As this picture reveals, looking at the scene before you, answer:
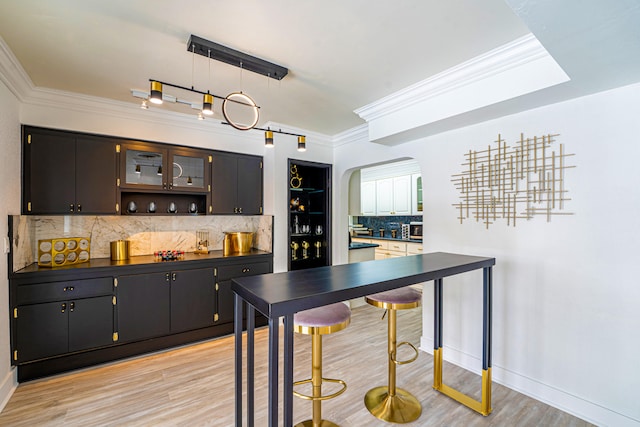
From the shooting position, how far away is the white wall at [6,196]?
7.46 ft

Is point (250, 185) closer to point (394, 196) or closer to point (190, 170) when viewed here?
point (190, 170)

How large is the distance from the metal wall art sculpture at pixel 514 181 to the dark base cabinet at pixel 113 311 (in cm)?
268

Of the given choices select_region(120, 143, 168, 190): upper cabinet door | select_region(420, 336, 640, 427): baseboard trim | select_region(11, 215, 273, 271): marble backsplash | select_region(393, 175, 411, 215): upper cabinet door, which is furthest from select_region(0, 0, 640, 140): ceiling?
select_region(393, 175, 411, 215): upper cabinet door

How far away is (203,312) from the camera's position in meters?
3.35

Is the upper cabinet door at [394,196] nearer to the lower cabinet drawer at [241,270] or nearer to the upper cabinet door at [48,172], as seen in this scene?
the lower cabinet drawer at [241,270]

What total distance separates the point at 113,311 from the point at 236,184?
6.15 feet

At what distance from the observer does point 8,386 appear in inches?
92.4

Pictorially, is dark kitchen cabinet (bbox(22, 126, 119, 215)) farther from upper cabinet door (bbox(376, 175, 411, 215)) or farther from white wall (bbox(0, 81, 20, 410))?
upper cabinet door (bbox(376, 175, 411, 215))

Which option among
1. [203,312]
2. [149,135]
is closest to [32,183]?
[149,135]

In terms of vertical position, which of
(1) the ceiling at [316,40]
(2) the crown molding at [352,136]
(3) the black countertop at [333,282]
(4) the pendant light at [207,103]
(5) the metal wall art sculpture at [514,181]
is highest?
(1) the ceiling at [316,40]

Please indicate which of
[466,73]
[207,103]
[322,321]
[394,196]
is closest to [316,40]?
[207,103]

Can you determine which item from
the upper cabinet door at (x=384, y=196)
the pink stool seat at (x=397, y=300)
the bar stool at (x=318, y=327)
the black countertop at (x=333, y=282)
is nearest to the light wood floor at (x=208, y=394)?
the bar stool at (x=318, y=327)

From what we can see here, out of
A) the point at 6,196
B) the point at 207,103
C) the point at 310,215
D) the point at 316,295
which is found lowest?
the point at 316,295

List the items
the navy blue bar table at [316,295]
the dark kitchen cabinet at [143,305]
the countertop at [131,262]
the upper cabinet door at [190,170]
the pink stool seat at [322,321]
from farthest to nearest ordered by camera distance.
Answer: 1. the upper cabinet door at [190,170]
2. the dark kitchen cabinet at [143,305]
3. the countertop at [131,262]
4. the pink stool seat at [322,321]
5. the navy blue bar table at [316,295]
